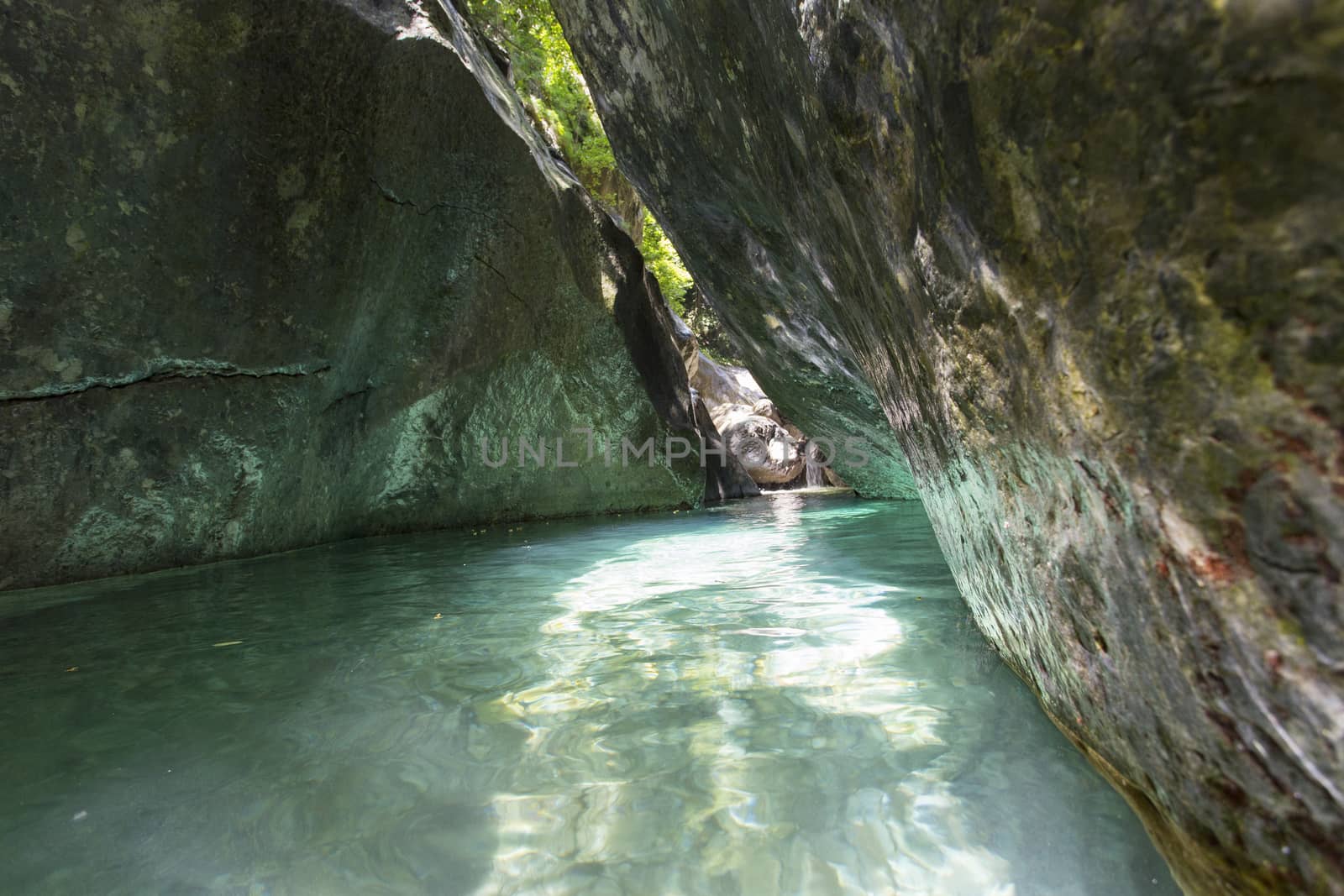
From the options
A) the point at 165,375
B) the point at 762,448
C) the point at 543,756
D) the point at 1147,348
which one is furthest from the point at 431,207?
the point at 762,448

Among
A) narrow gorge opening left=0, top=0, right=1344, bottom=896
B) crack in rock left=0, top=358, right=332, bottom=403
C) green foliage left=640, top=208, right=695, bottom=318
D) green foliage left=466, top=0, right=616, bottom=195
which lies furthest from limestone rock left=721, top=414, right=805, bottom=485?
crack in rock left=0, top=358, right=332, bottom=403

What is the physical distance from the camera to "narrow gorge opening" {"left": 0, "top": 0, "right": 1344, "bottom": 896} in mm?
790

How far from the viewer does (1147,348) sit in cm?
88

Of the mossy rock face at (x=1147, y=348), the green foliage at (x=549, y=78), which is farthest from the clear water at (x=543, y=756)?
the green foliage at (x=549, y=78)

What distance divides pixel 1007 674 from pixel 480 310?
541 centimetres

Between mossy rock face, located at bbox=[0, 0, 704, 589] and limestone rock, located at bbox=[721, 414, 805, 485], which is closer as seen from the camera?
mossy rock face, located at bbox=[0, 0, 704, 589]

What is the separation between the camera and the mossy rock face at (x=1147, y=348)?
2.29 feet

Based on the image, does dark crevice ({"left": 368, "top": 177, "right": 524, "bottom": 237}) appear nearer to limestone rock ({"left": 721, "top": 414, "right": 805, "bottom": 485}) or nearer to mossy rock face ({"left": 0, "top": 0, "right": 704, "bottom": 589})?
mossy rock face ({"left": 0, "top": 0, "right": 704, "bottom": 589})

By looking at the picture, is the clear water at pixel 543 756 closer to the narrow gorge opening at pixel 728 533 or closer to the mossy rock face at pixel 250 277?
the narrow gorge opening at pixel 728 533

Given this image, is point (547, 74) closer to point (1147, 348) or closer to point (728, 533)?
point (728, 533)

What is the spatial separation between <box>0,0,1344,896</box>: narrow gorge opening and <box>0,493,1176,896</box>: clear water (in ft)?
0.04

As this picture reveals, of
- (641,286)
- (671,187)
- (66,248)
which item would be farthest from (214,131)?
(641,286)

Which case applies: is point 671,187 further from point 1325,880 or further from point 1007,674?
point 1325,880

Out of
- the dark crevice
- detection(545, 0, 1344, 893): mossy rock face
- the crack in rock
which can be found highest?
the dark crevice
